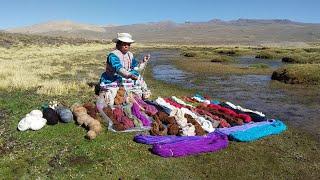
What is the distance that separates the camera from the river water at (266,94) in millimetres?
17297

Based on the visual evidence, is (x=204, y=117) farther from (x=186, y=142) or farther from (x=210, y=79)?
(x=210, y=79)

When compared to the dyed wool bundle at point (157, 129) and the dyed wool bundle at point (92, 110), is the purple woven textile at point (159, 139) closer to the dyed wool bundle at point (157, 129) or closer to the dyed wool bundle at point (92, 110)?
the dyed wool bundle at point (157, 129)

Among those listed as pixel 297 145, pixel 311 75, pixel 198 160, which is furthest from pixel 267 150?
pixel 311 75

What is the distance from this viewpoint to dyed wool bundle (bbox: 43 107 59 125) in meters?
13.1

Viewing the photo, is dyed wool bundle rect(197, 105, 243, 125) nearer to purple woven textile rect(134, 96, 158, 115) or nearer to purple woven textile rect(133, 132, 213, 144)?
purple woven textile rect(134, 96, 158, 115)

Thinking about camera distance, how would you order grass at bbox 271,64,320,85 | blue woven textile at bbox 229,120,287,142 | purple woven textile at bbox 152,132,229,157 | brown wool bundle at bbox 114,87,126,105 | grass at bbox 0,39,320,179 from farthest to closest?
grass at bbox 271,64,320,85 < brown wool bundle at bbox 114,87,126,105 < blue woven textile at bbox 229,120,287,142 < purple woven textile at bbox 152,132,229,157 < grass at bbox 0,39,320,179

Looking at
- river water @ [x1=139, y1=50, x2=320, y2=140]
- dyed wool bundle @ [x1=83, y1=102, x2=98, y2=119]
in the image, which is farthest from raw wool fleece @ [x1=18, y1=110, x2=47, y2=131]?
river water @ [x1=139, y1=50, x2=320, y2=140]

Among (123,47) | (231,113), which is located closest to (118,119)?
(123,47)

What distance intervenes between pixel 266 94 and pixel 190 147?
42.2 feet

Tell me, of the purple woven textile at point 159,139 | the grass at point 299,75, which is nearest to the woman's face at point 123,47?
the purple woven textile at point 159,139

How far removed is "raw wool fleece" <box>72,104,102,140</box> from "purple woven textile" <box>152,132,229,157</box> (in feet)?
6.30

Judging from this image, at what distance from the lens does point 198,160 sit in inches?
430

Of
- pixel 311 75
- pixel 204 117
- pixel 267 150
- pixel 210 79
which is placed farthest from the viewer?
pixel 210 79

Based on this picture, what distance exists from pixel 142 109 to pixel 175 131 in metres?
2.44
